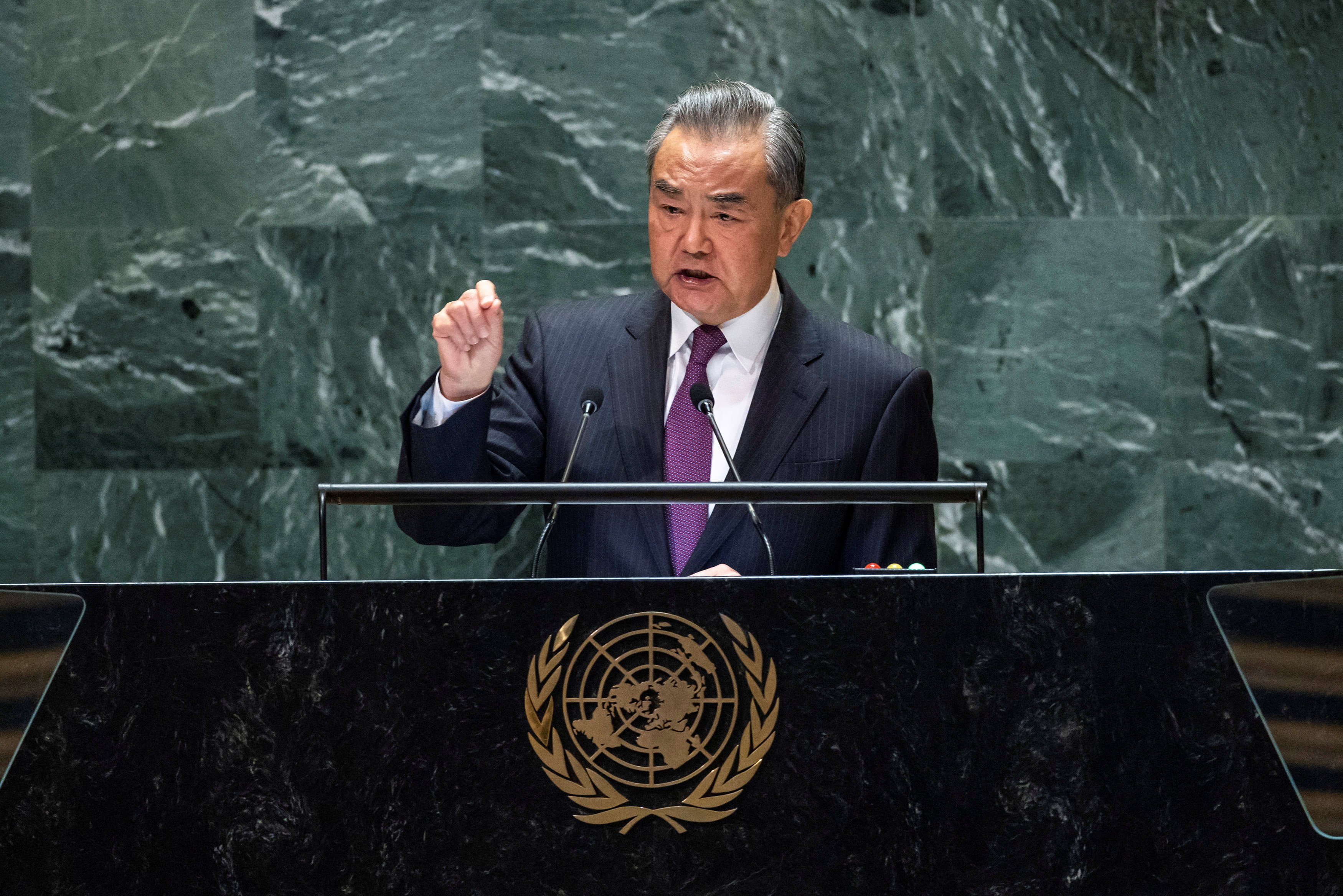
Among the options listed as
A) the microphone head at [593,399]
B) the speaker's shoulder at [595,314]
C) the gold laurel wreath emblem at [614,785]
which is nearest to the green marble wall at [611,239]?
the speaker's shoulder at [595,314]

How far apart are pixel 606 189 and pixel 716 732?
2503mm

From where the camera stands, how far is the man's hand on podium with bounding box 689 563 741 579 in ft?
6.31

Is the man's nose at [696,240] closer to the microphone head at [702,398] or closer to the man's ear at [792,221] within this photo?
the man's ear at [792,221]

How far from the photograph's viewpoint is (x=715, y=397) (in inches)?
98.3

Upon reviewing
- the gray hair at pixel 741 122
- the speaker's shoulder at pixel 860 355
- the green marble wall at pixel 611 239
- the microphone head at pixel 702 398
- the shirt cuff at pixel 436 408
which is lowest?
the green marble wall at pixel 611 239

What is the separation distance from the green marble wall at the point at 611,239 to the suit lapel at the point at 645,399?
49.5 inches

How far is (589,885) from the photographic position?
153cm

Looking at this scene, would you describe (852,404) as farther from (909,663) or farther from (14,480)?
(14,480)

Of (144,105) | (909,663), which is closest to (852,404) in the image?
(909,663)

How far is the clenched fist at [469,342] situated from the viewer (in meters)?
1.97

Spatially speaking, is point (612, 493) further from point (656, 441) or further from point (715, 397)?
point (715, 397)

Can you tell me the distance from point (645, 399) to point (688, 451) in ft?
0.45

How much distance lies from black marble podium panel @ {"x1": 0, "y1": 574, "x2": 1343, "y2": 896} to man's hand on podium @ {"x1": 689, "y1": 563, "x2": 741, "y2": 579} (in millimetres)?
358

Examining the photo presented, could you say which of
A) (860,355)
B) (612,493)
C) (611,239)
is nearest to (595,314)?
(860,355)
